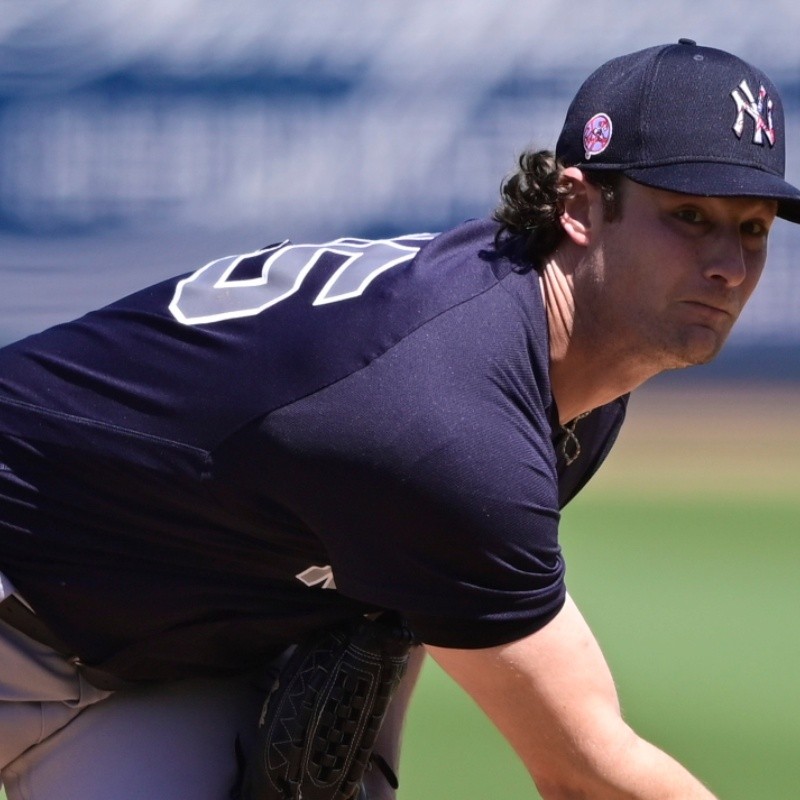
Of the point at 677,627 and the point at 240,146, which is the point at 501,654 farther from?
the point at 240,146

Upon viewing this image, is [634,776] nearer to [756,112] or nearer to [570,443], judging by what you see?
[570,443]

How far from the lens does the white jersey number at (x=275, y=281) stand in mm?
1584

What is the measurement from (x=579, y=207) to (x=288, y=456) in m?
0.51

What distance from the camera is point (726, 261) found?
1665 millimetres

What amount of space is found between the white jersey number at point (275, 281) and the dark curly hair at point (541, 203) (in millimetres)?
140

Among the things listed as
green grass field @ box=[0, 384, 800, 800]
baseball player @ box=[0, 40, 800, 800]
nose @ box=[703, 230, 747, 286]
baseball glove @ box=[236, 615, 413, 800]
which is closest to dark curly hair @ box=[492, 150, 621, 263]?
baseball player @ box=[0, 40, 800, 800]

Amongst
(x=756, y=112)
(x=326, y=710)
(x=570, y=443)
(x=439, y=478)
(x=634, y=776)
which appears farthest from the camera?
(x=570, y=443)

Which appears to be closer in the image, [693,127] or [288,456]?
[288,456]

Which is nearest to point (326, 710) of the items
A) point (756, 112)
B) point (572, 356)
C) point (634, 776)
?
point (634, 776)

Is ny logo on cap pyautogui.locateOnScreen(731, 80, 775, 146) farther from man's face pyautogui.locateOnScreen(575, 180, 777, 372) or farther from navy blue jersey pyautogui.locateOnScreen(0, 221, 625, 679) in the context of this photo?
navy blue jersey pyautogui.locateOnScreen(0, 221, 625, 679)

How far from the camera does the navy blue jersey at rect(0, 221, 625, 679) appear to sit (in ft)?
4.76

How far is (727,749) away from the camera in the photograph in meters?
2.91

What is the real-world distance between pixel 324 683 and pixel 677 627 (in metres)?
1.83

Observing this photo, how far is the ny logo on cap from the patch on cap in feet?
0.48
